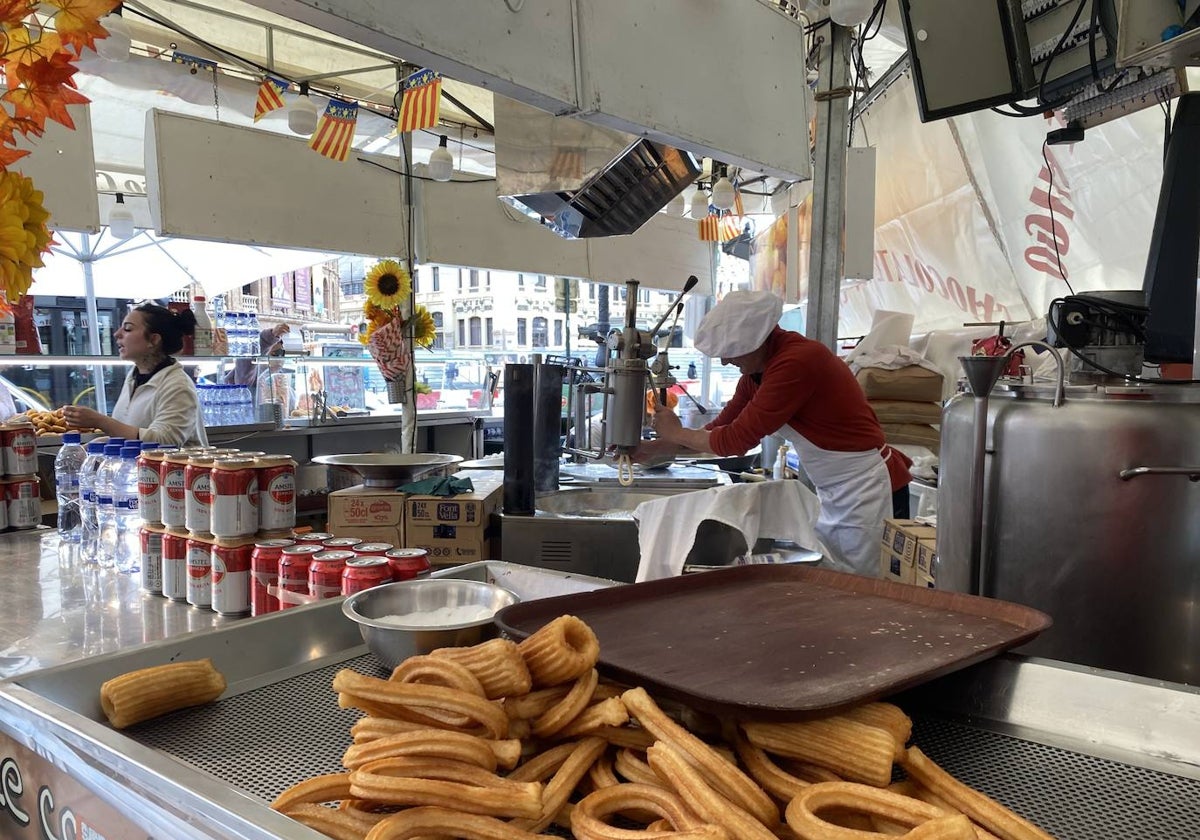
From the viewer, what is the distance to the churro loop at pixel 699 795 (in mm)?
647

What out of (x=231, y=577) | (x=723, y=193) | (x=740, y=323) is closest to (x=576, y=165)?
(x=740, y=323)

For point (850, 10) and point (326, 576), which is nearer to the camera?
point (326, 576)

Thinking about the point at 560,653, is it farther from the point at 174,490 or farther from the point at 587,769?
the point at 174,490

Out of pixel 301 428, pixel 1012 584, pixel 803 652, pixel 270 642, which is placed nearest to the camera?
pixel 803 652

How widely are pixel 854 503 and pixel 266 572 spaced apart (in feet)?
7.20

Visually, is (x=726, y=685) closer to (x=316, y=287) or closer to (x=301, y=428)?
(x=301, y=428)

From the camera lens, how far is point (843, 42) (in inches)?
127

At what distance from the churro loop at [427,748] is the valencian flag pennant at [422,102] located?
347 cm

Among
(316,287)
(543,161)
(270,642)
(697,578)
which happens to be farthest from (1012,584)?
(316,287)

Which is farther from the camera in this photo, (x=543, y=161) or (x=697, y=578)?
(x=543, y=161)

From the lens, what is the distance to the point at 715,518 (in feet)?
8.23

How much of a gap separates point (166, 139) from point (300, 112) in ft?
3.72

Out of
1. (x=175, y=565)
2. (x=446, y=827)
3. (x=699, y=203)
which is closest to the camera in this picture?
(x=446, y=827)

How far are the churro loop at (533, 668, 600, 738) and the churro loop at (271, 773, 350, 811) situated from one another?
0.21 metres
